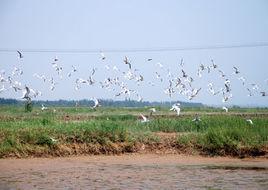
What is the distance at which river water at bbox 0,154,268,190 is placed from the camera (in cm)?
1228

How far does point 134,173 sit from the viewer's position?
14.5m

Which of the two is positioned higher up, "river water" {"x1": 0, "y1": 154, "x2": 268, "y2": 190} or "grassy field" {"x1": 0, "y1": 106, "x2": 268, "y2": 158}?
"grassy field" {"x1": 0, "y1": 106, "x2": 268, "y2": 158}

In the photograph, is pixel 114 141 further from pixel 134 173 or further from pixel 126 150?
pixel 134 173

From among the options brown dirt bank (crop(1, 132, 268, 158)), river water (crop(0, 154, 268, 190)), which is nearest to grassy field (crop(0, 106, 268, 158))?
brown dirt bank (crop(1, 132, 268, 158))

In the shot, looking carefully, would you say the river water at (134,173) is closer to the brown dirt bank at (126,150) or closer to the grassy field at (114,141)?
the brown dirt bank at (126,150)

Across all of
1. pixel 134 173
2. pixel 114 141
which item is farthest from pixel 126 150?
pixel 134 173

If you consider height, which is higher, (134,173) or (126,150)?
(126,150)

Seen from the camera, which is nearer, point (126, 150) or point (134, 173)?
point (134, 173)

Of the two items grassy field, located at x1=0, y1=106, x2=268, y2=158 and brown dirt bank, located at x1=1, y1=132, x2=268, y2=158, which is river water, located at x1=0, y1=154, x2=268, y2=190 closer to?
brown dirt bank, located at x1=1, y1=132, x2=268, y2=158

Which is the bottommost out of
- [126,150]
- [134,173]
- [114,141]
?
[134,173]

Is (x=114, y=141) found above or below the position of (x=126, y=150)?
above

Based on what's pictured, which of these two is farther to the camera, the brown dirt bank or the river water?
the brown dirt bank

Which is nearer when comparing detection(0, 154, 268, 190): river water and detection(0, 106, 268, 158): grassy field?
detection(0, 154, 268, 190): river water

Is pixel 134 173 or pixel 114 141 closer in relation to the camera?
pixel 134 173
